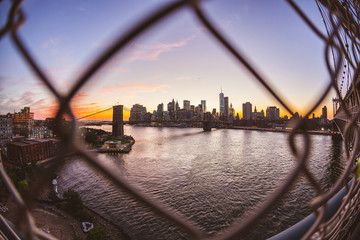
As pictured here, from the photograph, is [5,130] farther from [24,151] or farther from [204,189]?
[204,189]

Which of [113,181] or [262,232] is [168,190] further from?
[113,181]

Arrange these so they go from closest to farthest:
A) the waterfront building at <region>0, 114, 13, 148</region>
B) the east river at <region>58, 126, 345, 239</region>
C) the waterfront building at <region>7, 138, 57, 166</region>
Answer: the east river at <region>58, 126, 345, 239</region> → the waterfront building at <region>0, 114, 13, 148</region> → the waterfront building at <region>7, 138, 57, 166</region>

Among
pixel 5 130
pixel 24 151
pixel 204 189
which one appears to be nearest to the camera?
pixel 204 189

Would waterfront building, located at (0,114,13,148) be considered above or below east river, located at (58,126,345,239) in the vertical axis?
above

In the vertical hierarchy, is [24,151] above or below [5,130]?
below

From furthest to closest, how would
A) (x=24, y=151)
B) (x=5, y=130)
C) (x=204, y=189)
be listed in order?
1. (x=24, y=151)
2. (x=5, y=130)
3. (x=204, y=189)

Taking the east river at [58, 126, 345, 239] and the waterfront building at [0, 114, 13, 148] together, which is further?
the waterfront building at [0, 114, 13, 148]

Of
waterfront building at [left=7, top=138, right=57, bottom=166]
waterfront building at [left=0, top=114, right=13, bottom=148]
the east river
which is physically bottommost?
the east river

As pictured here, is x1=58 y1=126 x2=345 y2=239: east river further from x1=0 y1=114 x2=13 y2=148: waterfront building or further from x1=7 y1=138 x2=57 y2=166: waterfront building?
x1=0 y1=114 x2=13 y2=148: waterfront building

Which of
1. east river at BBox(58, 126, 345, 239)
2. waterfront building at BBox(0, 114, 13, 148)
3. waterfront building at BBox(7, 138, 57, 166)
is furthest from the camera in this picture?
waterfront building at BBox(7, 138, 57, 166)

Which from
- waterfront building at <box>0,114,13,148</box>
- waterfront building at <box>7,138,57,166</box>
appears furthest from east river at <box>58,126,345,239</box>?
waterfront building at <box>0,114,13,148</box>

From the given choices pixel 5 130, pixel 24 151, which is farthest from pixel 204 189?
pixel 5 130
